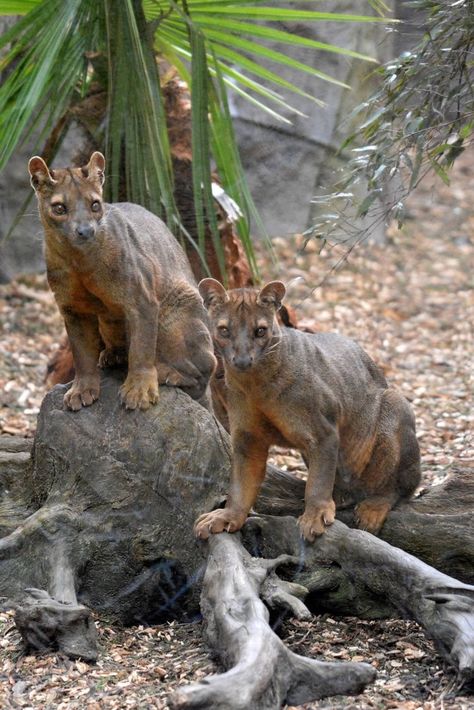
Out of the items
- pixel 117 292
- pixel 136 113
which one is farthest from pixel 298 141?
pixel 117 292

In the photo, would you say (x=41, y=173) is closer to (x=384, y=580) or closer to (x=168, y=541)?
(x=168, y=541)

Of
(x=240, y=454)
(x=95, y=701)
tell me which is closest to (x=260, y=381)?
(x=240, y=454)

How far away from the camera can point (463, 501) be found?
504cm

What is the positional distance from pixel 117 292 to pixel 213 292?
0.59 metres

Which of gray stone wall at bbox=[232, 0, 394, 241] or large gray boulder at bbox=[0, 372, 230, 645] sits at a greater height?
gray stone wall at bbox=[232, 0, 394, 241]

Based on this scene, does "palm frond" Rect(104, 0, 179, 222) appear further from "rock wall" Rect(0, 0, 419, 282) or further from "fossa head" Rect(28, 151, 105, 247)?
"rock wall" Rect(0, 0, 419, 282)

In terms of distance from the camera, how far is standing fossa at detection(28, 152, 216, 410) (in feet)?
15.6

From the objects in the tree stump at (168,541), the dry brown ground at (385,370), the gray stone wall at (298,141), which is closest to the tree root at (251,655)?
the tree stump at (168,541)

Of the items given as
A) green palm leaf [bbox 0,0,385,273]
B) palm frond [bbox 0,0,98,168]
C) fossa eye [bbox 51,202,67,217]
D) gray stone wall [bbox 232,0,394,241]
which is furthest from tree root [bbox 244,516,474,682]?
gray stone wall [bbox 232,0,394,241]

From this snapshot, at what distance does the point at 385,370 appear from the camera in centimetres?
907

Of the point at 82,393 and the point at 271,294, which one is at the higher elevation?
the point at 271,294

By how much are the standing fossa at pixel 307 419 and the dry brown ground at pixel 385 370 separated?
0.29m

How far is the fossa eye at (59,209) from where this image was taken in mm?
4715

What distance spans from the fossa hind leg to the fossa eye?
1910 millimetres
